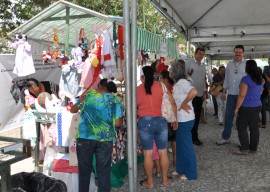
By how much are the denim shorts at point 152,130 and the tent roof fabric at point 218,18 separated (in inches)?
94.3

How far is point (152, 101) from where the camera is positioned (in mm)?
3648

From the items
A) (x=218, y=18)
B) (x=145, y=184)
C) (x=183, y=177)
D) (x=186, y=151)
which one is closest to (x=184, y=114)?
(x=186, y=151)

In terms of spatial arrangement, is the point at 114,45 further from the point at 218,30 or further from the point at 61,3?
the point at 218,30

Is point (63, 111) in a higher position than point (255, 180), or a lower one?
higher

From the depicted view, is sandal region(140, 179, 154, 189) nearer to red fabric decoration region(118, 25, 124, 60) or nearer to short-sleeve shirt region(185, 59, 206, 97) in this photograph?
red fabric decoration region(118, 25, 124, 60)

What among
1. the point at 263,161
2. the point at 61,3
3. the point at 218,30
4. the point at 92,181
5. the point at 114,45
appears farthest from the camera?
the point at 218,30

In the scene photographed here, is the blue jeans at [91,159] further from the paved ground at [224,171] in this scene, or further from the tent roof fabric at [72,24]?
the tent roof fabric at [72,24]

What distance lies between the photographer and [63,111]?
3777 millimetres

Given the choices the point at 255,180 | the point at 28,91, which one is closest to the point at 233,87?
the point at 255,180

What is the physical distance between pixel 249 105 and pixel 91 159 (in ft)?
9.39

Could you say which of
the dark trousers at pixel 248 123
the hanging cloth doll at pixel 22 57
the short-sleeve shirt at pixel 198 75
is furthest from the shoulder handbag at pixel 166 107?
the hanging cloth doll at pixel 22 57

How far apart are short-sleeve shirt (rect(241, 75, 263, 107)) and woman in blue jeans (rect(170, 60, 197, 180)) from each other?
4.19 feet

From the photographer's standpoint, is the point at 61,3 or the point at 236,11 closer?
the point at 61,3

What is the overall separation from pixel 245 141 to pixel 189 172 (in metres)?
1.52
